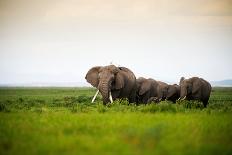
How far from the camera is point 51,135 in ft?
34.1

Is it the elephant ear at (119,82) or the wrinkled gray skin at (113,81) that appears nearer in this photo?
the wrinkled gray skin at (113,81)

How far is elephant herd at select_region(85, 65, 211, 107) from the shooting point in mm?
22297

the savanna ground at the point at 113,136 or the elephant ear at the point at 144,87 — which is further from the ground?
the elephant ear at the point at 144,87

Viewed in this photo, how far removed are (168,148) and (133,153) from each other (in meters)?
0.85

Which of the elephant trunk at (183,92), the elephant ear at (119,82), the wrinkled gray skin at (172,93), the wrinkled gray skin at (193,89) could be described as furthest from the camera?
the wrinkled gray skin at (172,93)

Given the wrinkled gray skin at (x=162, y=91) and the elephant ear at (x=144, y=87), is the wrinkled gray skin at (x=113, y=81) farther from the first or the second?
the wrinkled gray skin at (x=162, y=91)

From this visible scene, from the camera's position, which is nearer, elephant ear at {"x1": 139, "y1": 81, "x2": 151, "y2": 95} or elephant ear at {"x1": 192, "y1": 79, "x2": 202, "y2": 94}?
elephant ear at {"x1": 139, "y1": 81, "x2": 151, "y2": 95}

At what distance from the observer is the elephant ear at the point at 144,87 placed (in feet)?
93.5

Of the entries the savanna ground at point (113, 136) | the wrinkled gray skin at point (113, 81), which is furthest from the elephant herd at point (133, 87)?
the savanna ground at point (113, 136)

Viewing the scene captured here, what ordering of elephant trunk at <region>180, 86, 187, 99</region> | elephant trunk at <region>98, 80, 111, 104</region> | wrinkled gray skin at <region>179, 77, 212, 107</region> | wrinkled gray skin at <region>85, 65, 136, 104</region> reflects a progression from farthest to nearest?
wrinkled gray skin at <region>179, 77, 212, 107</region> < elephant trunk at <region>180, 86, 187, 99</region> < wrinkled gray skin at <region>85, 65, 136, 104</region> < elephant trunk at <region>98, 80, 111, 104</region>

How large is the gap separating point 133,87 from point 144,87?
379 centimetres

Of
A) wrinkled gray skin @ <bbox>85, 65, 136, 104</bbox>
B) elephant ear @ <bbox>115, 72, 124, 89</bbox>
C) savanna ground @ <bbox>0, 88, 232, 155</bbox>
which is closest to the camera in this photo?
savanna ground @ <bbox>0, 88, 232, 155</bbox>

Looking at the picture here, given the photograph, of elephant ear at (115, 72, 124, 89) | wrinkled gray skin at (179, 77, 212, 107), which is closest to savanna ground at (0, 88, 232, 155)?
elephant ear at (115, 72, 124, 89)

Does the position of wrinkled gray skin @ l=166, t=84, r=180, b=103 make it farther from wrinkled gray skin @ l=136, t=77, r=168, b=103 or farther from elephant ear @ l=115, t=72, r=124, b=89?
elephant ear @ l=115, t=72, r=124, b=89
